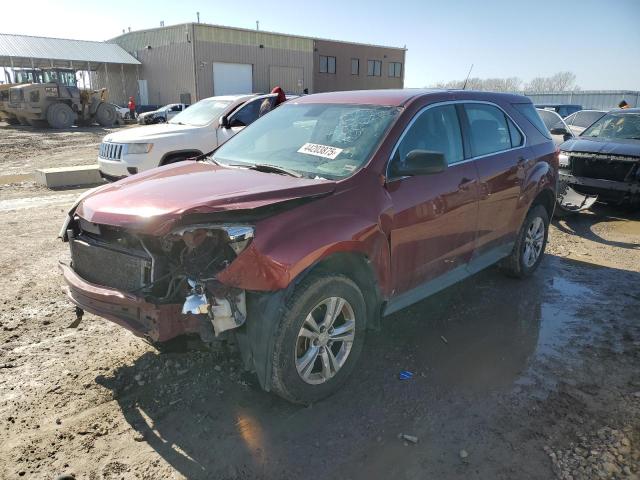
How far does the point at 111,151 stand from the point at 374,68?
4970cm

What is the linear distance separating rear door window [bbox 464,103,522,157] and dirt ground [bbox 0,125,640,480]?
150 centimetres

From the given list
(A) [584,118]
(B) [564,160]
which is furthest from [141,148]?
(A) [584,118]

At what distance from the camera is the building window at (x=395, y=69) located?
55.9 meters

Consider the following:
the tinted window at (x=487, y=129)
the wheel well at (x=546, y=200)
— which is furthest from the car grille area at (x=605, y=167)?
the tinted window at (x=487, y=129)

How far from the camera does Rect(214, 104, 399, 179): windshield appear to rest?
11.5ft

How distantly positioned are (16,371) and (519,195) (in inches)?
181

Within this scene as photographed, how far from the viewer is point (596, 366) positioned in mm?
3693

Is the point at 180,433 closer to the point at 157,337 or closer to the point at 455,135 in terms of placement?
the point at 157,337

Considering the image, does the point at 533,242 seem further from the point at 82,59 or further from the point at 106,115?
the point at 82,59

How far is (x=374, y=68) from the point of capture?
5391 cm

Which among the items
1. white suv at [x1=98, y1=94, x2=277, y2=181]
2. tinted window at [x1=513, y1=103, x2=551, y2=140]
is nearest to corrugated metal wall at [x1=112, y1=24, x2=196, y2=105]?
white suv at [x1=98, y1=94, x2=277, y2=181]

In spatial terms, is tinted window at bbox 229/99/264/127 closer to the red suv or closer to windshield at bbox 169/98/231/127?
windshield at bbox 169/98/231/127

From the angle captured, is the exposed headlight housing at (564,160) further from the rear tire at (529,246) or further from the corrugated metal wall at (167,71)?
the corrugated metal wall at (167,71)

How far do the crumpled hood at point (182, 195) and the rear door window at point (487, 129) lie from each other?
6.09 feet
